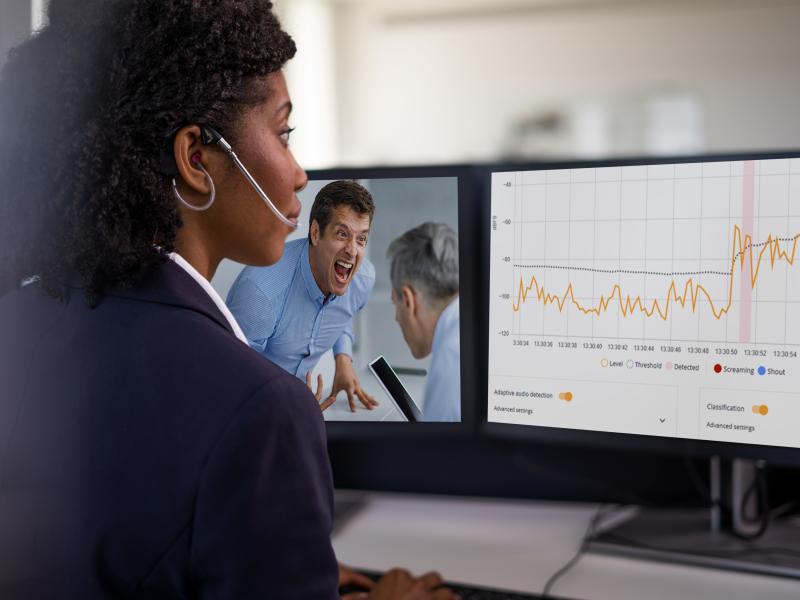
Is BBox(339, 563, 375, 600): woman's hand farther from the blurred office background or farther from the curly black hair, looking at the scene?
the blurred office background

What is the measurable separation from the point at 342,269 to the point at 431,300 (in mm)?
129

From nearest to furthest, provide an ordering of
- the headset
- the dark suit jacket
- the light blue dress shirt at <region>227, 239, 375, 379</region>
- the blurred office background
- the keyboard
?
the dark suit jacket < the headset < the keyboard < the light blue dress shirt at <region>227, 239, 375, 379</region> < the blurred office background

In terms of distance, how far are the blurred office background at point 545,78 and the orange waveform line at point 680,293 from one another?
12.7ft

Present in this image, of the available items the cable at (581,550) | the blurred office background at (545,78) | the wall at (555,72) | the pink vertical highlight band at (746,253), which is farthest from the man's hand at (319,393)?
the wall at (555,72)

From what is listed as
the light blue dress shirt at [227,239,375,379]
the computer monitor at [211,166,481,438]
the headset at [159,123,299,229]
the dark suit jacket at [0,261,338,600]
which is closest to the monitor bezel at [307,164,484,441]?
the computer monitor at [211,166,481,438]

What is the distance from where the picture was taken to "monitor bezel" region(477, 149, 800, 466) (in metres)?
0.95

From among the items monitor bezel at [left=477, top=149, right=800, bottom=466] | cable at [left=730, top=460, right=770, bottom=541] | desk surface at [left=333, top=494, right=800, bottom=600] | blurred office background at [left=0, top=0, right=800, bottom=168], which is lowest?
desk surface at [left=333, top=494, right=800, bottom=600]

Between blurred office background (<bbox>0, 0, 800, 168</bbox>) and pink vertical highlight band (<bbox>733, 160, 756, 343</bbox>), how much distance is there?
13.1ft

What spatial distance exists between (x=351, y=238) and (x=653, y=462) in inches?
22.9

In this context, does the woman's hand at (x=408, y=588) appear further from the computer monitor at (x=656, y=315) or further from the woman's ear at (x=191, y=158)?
the woman's ear at (x=191, y=158)

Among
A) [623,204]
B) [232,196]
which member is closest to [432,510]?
[623,204]

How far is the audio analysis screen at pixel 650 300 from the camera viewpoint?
37.3 inches

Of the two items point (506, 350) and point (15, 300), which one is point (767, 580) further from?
point (15, 300)

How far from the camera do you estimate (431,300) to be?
108 centimetres
